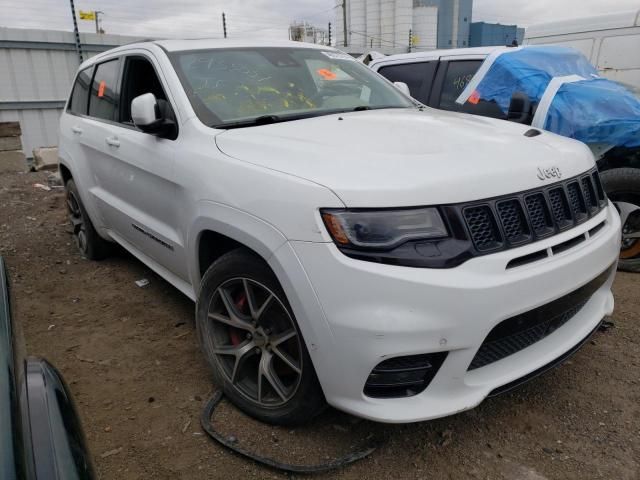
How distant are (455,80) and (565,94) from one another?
96 cm

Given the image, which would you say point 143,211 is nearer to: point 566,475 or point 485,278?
point 485,278

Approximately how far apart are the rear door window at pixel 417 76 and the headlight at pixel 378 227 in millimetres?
3397

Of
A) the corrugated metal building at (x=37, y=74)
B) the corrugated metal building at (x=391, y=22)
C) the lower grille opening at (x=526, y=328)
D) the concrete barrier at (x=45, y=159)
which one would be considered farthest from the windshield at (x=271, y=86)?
the corrugated metal building at (x=391, y=22)

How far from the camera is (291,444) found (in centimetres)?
225

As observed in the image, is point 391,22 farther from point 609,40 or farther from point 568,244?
point 568,244

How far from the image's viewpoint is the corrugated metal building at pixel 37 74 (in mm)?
10328

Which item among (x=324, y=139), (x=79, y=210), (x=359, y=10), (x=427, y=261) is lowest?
(x=79, y=210)

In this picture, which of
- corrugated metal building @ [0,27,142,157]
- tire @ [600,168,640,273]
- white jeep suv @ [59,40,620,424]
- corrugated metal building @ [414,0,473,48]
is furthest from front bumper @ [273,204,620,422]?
corrugated metal building @ [414,0,473,48]

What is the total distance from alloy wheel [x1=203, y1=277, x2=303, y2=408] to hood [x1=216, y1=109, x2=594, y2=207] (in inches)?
22.3

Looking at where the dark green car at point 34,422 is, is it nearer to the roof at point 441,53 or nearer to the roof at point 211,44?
the roof at point 211,44

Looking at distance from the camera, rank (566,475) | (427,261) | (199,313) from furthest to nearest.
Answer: (199,313) → (566,475) → (427,261)

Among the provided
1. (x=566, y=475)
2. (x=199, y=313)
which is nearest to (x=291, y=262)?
(x=199, y=313)

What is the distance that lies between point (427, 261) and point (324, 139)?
2.68 feet

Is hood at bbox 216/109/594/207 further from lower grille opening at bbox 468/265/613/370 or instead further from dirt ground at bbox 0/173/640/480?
dirt ground at bbox 0/173/640/480
